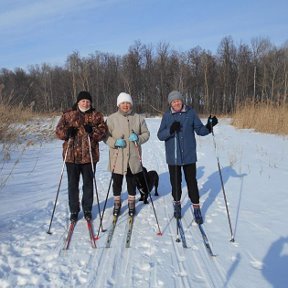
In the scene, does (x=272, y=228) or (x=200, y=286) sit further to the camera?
(x=272, y=228)

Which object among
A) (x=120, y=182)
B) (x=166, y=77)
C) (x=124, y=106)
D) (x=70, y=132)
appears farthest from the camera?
(x=166, y=77)

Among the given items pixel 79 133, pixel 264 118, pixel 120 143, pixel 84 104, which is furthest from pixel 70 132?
pixel 264 118

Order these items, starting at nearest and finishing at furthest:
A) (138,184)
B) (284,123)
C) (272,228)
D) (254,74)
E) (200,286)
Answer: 1. (200,286)
2. (272,228)
3. (138,184)
4. (284,123)
5. (254,74)

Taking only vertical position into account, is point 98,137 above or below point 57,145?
above

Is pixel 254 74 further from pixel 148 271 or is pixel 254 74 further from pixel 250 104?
pixel 148 271

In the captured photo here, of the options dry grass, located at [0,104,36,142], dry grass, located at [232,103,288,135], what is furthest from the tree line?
dry grass, located at [0,104,36,142]

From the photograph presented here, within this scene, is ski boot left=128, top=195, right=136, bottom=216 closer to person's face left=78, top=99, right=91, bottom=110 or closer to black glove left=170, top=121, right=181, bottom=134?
black glove left=170, top=121, right=181, bottom=134

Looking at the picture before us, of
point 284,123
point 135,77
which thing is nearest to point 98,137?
point 284,123

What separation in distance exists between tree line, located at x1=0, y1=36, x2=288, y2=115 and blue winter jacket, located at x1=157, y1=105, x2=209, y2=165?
145ft

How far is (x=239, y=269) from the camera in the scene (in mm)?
3951

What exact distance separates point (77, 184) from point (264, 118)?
1455 centimetres

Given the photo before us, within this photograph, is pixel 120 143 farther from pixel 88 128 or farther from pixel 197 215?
pixel 197 215

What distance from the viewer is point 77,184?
5395mm

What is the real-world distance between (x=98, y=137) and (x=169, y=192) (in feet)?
8.70
